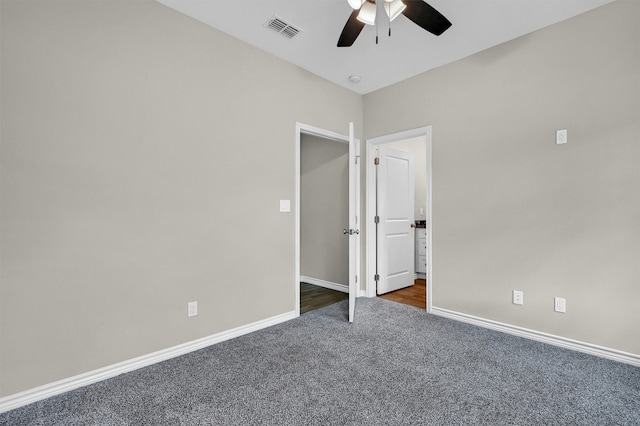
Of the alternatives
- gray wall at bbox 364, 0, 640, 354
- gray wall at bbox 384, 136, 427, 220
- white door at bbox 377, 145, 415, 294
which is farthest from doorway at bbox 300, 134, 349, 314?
gray wall at bbox 384, 136, 427, 220

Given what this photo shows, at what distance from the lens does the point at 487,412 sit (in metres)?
1.70

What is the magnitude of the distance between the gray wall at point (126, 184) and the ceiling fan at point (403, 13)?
123cm

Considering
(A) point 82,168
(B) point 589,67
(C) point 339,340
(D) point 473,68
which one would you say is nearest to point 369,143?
(D) point 473,68

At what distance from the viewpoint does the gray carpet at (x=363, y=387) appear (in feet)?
5.46

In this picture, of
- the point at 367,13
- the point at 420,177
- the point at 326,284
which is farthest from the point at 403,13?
the point at 420,177

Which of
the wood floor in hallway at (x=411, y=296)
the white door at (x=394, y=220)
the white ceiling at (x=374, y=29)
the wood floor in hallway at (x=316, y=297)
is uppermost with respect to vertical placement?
the white ceiling at (x=374, y=29)

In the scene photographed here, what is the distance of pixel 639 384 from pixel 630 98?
2.00 meters

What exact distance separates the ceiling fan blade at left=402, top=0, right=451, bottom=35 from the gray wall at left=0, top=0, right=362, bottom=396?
1529 millimetres

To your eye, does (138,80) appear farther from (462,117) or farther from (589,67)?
(589,67)

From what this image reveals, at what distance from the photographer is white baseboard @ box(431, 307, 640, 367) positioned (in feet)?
7.45

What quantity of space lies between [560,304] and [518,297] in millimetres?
303

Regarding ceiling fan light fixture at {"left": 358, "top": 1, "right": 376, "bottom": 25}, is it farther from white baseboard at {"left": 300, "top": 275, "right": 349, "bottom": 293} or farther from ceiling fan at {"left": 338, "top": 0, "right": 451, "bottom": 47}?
white baseboard at {"left": 300, "top": 275, "right": 349, "bottom": 293}

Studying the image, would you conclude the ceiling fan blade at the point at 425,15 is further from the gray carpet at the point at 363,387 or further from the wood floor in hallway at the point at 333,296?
the wood floor in hallway at the point at 333,296

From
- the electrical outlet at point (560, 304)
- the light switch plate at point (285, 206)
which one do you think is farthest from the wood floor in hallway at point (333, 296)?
the electrical outlet at point (560, 304)
